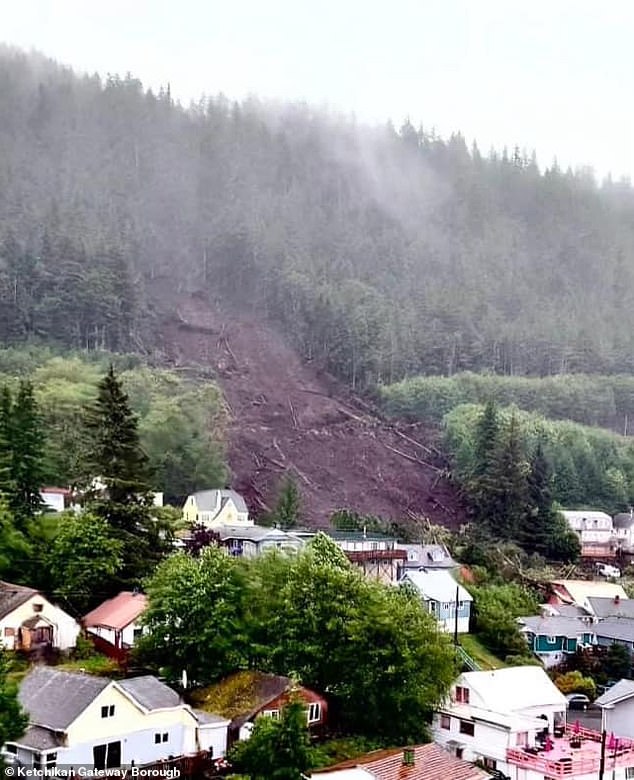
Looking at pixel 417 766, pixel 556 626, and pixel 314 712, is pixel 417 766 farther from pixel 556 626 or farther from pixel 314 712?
pixel 556 626

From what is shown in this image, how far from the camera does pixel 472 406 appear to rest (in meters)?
68.4

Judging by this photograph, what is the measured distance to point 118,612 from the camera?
25438mm

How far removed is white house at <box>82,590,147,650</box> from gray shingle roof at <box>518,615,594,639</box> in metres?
14.2

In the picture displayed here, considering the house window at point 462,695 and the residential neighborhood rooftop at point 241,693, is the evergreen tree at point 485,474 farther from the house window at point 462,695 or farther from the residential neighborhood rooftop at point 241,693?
the residential neighborhood rooftop at point 241,693

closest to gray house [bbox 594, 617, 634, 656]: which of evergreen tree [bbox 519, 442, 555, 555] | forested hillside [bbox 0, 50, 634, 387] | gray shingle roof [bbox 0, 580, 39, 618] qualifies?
evergreen tree [bbox 519, 442, 555, 555]

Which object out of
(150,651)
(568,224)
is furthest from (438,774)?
(568,224)

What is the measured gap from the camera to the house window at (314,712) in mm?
22453

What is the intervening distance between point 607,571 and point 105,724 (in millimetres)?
34314

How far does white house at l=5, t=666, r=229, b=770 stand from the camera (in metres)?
18.1

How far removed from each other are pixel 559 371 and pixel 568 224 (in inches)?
1389

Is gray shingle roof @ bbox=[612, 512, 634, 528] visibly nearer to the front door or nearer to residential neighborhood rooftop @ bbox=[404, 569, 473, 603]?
residential neighborhood rooftop @ bbox=[404, 569, 473, 603]

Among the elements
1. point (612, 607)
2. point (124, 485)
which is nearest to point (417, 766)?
point (124, 485)

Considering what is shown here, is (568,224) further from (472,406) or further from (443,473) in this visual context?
(443,473)

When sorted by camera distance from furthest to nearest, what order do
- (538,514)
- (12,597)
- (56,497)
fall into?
(538,514), (56,497), (12,597)
